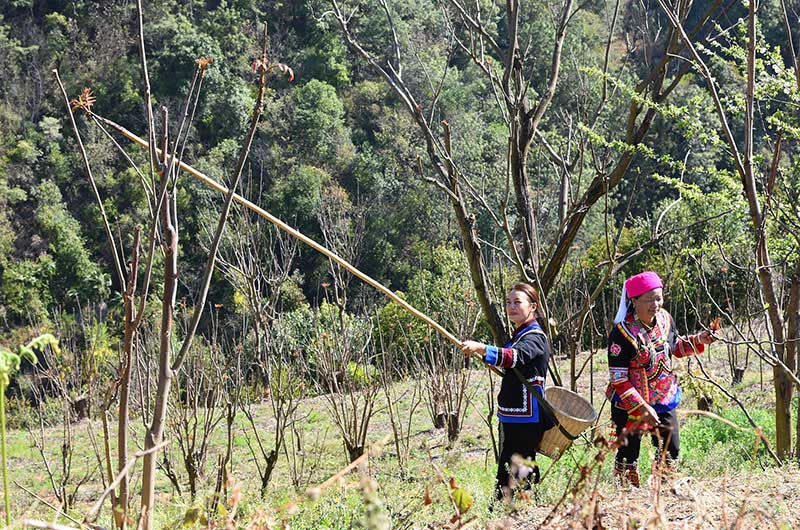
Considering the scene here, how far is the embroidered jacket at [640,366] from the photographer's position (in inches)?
159

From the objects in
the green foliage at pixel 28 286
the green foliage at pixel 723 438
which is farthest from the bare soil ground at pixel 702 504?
the green foliage at pixel 28 286

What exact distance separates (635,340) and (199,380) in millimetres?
6146

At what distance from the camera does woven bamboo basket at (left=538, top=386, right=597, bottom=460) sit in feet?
12.8

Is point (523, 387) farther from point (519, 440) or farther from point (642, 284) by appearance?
point (642, 284)

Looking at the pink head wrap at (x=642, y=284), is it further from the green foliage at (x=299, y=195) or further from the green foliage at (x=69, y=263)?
the green foliage at (x=69, y=263)

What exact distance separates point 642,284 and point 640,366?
15.9 inches

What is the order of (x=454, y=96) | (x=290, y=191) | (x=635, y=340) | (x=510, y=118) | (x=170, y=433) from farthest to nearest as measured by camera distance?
(x=454, y=96), (x=290, y=191), (x=170, y=433), (x=510, y=118), (x=635, y=340)

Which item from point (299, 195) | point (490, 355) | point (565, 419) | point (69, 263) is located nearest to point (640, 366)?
point (565, 419)

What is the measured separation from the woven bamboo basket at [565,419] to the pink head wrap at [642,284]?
0.60m

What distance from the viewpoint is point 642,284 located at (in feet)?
13.3

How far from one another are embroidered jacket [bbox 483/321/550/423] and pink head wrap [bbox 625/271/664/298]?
19.0 inches

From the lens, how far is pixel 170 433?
25.6ft

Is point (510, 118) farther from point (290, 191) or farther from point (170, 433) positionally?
point (290, 191)

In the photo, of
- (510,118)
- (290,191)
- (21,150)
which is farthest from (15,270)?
(510,118)
